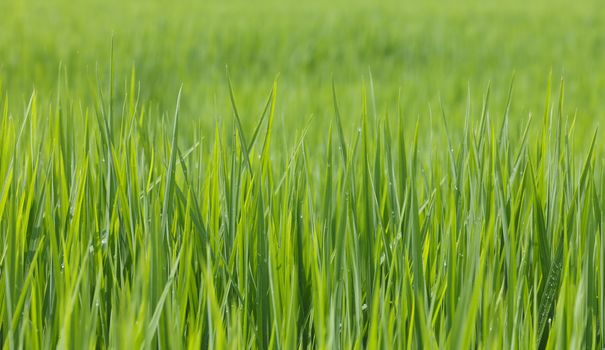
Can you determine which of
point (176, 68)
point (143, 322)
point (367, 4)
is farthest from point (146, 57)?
point (143, 322)

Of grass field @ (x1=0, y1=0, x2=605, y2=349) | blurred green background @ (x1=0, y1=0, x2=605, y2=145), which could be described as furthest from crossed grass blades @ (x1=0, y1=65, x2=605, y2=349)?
blurred green background @ (x1=0, y1=0, x2=605, y2=145)

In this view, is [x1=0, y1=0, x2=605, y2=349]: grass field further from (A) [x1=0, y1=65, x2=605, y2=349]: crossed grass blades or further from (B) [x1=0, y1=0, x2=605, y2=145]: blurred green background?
(B) [x1=0, y1=0, x2=605, y2=145]: blurred green background

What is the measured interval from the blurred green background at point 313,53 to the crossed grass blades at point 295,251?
1858 millimetres

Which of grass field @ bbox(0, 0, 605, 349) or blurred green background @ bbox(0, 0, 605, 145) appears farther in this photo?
blurred green background @ bbox(0, 0, 605, 145)

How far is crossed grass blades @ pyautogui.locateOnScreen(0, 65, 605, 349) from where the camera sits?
2.38 feet

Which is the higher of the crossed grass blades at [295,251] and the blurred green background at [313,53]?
the blurred green background at [313,53]

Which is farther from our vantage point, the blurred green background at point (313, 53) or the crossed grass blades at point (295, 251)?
the blurred green background at point (313, 53)

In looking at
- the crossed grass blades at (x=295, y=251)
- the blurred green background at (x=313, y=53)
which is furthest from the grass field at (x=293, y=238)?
the blurred green background at (x=313, y=53)

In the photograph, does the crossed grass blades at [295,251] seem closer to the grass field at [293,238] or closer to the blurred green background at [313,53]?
the grass field at [293,238]

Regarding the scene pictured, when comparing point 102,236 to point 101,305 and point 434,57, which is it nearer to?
point 101,305

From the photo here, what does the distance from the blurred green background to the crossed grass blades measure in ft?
6.10

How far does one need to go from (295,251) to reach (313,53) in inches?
148

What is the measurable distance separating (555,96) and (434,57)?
1097 millimetres

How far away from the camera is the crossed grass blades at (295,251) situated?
2.38 feet
